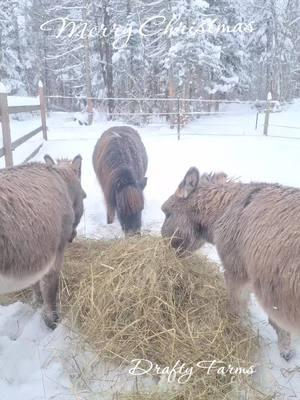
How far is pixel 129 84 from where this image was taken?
22625 millimetres

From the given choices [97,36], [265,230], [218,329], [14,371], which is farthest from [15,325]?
[97,36]

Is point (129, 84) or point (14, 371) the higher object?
point (129, 84)

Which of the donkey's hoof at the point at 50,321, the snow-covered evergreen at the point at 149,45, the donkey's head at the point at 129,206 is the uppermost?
the snow-covered evergreen at the point at 149,45

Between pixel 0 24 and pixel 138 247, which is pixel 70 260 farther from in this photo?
pixel 0 24

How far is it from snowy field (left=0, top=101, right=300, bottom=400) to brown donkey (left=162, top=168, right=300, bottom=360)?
38 centimetres

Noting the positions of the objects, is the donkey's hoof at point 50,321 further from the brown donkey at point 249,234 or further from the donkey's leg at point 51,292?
the brown donkey at point 249,234

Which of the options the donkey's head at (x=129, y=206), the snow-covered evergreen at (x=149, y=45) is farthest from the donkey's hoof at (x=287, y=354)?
the snow-covered evergreen at (x=149, y=45)

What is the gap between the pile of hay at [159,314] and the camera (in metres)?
2.34

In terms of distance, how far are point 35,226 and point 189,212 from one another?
1.21 meters

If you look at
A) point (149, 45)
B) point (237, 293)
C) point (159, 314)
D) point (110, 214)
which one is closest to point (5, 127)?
point (110, 214)

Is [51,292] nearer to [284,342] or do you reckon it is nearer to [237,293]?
[237,293]

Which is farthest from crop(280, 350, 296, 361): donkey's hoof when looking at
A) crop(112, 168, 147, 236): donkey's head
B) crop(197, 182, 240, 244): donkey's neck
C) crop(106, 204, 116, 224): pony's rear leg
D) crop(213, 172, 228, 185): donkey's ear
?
crop(106, 204, 116, 224): pony's rear leg

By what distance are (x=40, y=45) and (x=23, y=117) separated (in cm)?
828

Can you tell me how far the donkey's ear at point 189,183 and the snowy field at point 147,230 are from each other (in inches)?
45.7
